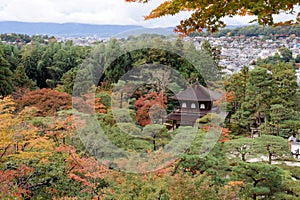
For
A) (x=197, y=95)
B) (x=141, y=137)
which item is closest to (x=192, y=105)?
(x=197, y=95)

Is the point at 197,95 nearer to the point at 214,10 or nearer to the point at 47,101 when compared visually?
the point at 47,101

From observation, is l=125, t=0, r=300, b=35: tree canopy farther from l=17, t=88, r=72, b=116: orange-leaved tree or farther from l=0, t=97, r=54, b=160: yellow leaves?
l=17, t=88, r=72, b=116: orange-leaved tree

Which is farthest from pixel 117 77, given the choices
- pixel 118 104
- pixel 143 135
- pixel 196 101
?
pixel 143 135

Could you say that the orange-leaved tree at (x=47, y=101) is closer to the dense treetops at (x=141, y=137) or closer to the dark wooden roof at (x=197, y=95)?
the dense treetops at (x=141, y=137)

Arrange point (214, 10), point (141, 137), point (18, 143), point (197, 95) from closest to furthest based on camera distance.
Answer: point (214, 10)
point (18, 143)
point (141, 137)
point (197, 95)

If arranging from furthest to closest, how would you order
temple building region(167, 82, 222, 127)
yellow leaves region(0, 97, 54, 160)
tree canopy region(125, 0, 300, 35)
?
temple building region(167, 82, 222, 127) < yellow leaves region(0, 97, 54, 160) < tree canopy region(125, 0, 300, 35)

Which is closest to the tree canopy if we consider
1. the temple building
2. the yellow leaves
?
the yellow leaves
